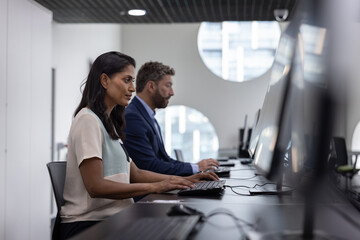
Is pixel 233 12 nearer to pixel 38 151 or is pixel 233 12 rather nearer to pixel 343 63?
pixel 38 151

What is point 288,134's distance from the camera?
49.3 inches

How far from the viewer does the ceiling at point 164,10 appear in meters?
4.54

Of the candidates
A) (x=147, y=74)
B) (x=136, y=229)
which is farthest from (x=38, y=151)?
(x=136, y=229)

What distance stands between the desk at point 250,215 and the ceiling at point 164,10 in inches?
121

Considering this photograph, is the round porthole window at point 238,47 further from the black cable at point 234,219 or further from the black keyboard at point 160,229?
the black keyboard at point 160,229

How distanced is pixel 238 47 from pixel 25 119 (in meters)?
5.77

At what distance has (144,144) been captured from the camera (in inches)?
108

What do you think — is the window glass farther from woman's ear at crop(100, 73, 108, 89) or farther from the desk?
the desk

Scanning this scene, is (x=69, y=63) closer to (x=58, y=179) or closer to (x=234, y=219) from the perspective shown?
(x=58, y=179)

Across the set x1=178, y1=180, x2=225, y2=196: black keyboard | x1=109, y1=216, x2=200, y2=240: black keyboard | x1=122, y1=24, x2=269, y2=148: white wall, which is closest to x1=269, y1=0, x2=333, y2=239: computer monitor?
x1=109, y1=216, x2=200, y2=240: black keyboard

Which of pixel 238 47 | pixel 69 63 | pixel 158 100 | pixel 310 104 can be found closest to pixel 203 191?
pixel 310 104

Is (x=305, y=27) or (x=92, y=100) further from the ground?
(x=305, y=27)

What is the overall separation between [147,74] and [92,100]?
1223 mm

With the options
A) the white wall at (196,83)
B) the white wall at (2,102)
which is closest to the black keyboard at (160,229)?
the white wall at (2,102)
